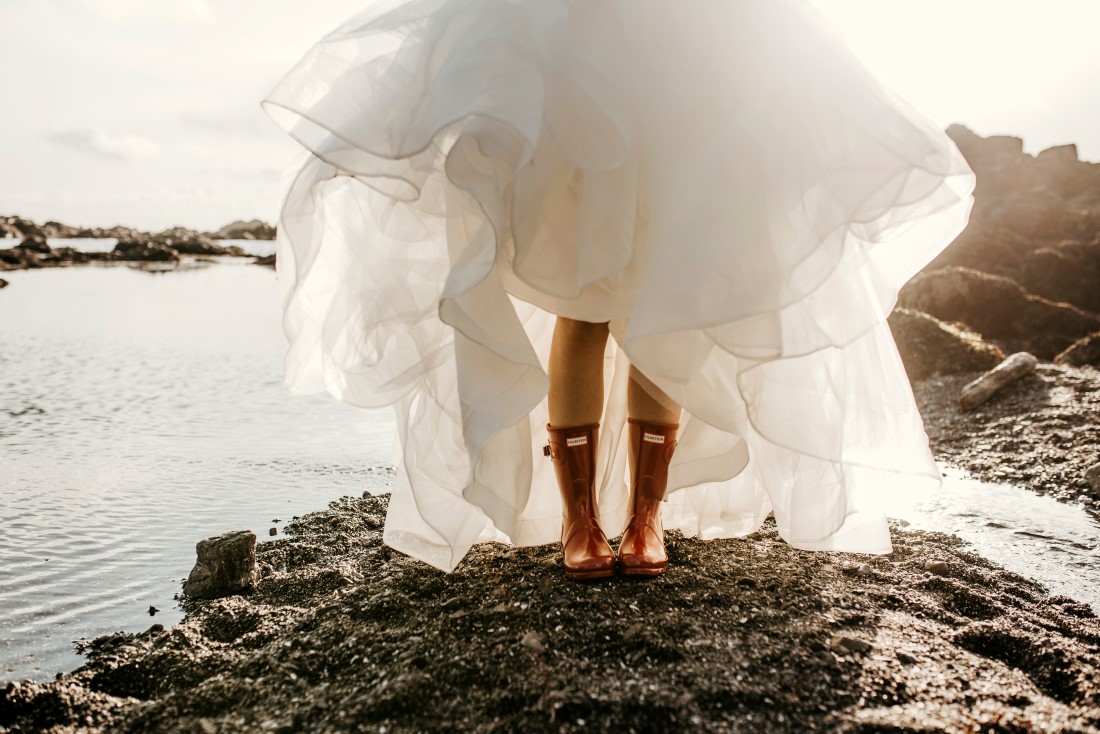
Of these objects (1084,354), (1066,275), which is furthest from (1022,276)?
(1084,354)

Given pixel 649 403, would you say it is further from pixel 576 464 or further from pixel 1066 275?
pixel 1066 275

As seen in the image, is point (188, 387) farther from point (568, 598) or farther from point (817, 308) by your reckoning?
point (817, 308)

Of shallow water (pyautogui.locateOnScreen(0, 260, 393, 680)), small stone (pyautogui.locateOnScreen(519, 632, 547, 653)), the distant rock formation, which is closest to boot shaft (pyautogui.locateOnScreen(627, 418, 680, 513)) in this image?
small stone (pyautogui.locateOnScreen(519, 632, 547, 653))

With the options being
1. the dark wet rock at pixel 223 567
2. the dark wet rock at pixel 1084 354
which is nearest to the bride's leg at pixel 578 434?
the dark wet rock at pixel 223 567

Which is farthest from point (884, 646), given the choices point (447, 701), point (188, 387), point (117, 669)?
point (188, 387)

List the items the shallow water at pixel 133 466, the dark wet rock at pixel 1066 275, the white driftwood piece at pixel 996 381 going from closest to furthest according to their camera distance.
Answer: the shallow water at pixel 133 466 → the white driftwood piece at pixel 996 381 → the dark wet rock at pixel 1066 275

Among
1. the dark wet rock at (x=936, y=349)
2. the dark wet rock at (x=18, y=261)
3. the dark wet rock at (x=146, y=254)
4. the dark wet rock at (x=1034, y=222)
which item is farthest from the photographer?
the dark wet rock at (x=146, y=254)

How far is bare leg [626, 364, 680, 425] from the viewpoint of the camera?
7.18ft

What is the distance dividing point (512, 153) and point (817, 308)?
801mm

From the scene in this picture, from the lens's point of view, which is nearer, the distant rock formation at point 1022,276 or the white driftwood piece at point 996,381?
the white driftwood piece at point 996,381

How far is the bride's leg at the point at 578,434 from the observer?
2.12 m

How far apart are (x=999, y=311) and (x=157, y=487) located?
26.6 feet

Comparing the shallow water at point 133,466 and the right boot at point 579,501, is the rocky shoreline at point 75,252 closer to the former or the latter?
the shallow water at point 133,466

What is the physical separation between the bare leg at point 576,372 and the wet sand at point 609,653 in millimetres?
444
